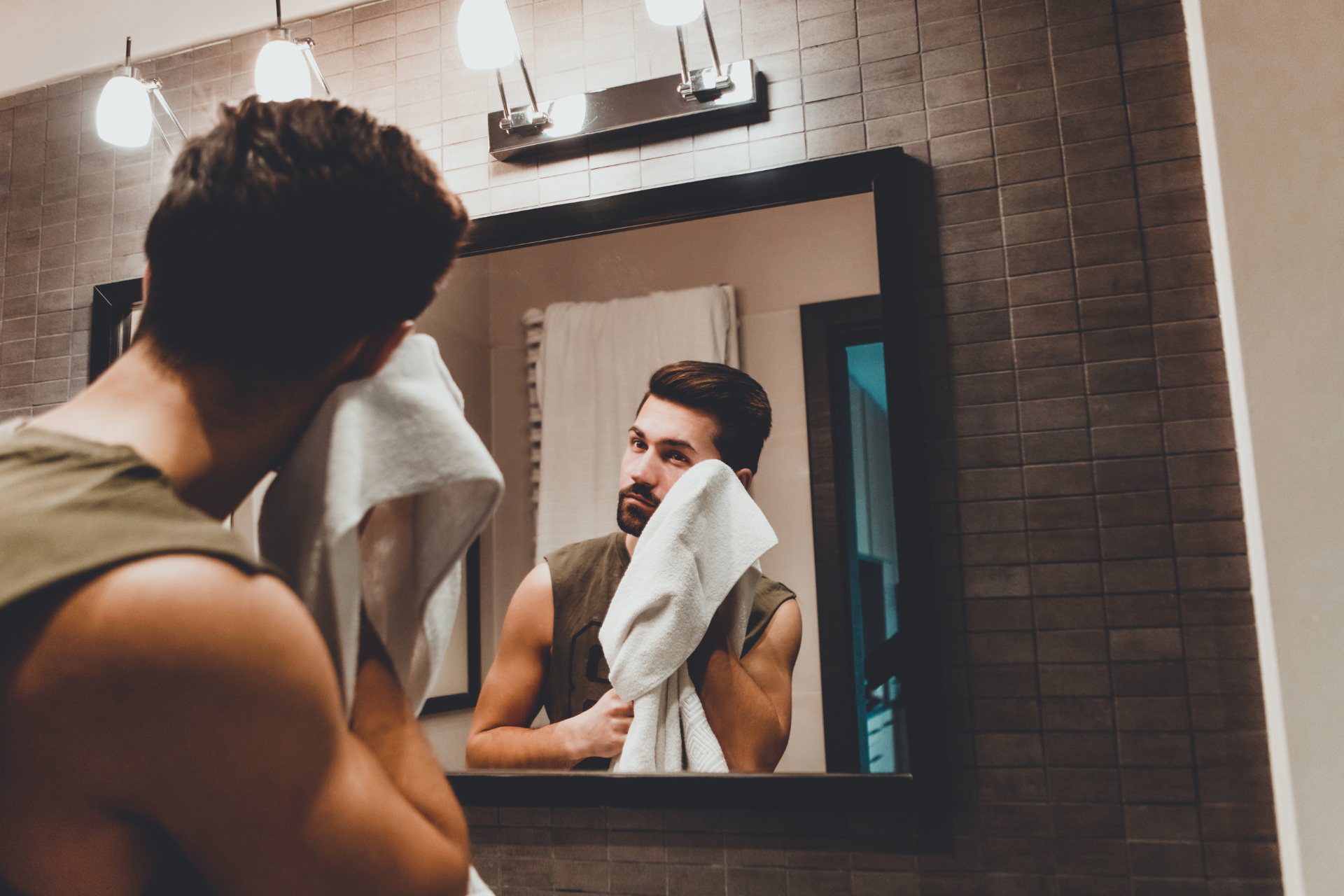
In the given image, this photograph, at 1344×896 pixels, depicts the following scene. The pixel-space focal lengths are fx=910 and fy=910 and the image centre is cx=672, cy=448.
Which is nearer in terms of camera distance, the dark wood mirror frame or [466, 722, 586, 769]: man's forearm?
the dark wood mirror frame

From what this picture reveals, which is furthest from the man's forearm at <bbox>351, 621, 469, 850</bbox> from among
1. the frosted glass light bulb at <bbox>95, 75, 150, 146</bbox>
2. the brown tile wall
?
the frosted glass light bulb at <bbox>95, 75, 150, 146</bbox>

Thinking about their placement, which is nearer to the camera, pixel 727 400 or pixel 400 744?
pixel 400 744

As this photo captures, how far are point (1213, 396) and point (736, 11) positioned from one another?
800mm

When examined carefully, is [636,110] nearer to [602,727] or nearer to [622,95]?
[622,95]

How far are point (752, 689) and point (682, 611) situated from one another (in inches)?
5.0

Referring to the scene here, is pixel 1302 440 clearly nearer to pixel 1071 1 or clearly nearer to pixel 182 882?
pixel 1071 1

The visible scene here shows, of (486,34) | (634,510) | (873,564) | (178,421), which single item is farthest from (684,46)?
(178,421)

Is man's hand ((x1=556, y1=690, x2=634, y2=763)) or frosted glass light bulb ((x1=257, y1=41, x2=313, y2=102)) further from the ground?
frosted glass light bulb ((x1=257, y1=41, x2=313, y2=102))

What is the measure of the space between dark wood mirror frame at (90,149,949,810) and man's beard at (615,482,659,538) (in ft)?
0.70

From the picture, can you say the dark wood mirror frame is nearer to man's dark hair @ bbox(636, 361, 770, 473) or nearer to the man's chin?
man's dark hair @ bbox(636, 361, 770, 473)

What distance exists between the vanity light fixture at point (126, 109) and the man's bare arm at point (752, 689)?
119 cm

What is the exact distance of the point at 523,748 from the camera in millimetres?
→ 1193

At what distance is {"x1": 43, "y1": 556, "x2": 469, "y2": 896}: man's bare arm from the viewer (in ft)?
1.34

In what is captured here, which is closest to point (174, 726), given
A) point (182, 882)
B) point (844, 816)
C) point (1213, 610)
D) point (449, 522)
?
point (182, 882)
